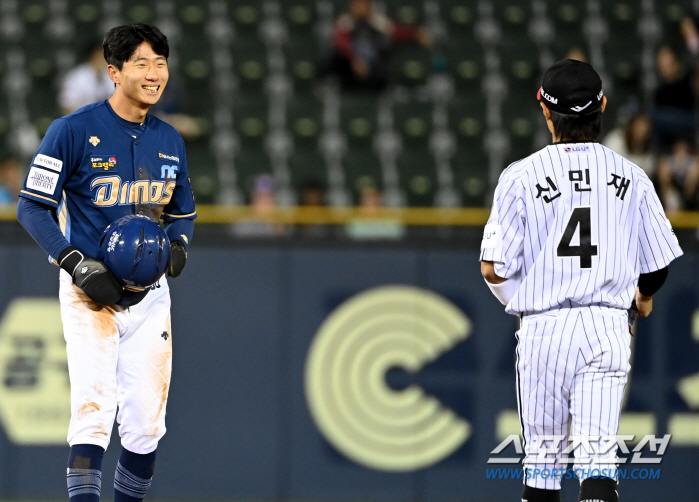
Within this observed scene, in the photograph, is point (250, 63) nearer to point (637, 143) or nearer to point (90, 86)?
point (90, 86)

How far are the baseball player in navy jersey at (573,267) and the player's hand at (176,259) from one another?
153 centimetres

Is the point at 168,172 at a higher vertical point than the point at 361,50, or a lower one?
lower

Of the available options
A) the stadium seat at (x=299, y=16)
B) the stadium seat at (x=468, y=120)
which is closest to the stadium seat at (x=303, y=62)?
the stadium seat at (x=299, y=16)

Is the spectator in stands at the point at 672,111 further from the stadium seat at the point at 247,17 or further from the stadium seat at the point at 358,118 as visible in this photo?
the stadium seat at the point at 247,17

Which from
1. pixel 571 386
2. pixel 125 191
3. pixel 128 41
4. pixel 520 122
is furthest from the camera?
pixel 520 122

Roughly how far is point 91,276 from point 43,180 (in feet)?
1.70

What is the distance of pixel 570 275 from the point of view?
14.4 ft

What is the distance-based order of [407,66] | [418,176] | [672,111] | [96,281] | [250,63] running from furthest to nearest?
[250,63] → [407,66] → [418,176] → [672,111] → [96,281]

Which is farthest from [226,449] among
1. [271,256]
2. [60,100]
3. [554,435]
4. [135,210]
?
[60,100]

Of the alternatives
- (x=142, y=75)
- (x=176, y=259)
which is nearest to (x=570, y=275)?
(x=176, y=259)

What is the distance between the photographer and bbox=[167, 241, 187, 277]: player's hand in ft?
16.9

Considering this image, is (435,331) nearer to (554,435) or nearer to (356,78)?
(554,435)

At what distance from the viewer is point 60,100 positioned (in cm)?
1148

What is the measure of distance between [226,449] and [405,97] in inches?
227
